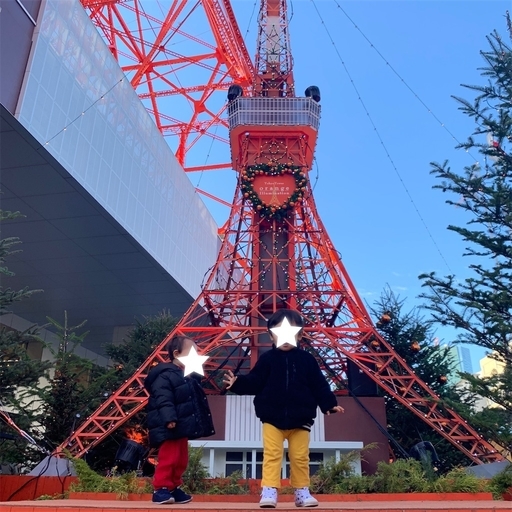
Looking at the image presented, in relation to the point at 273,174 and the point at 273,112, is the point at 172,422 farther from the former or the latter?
the point at 273,112

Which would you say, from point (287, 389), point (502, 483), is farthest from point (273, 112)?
point (287, 389)

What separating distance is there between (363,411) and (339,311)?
3061 mm

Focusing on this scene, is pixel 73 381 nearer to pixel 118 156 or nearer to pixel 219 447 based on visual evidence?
pixel 219 447

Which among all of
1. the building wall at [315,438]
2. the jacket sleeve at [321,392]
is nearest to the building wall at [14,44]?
the building wall at [315,438]

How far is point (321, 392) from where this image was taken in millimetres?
4465

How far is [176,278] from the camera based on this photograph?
951 inches

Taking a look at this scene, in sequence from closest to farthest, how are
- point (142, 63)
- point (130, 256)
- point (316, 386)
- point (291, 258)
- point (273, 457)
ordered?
point (273, 457) < point (316, 386) < point (291, 258) < point (130, 256) < point (142, 63)

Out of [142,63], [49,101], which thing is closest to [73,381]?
[49,101]

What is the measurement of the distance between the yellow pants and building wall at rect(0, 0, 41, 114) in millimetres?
12466

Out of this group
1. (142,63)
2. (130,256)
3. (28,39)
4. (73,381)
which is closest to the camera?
(73,381)

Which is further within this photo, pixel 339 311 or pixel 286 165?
pixel 286 165

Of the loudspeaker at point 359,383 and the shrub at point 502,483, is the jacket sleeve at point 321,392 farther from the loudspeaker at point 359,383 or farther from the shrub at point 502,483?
the loudspeaker at point 359,383

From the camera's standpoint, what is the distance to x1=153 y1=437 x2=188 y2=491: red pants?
4.30 m

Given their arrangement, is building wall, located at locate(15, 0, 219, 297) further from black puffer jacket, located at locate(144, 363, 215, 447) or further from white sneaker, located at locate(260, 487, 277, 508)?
white sneaker, located at locate(260, 487, 277, 508)
